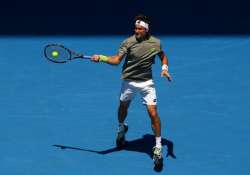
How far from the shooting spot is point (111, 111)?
34.7 ft

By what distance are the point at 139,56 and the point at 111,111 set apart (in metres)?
1.84

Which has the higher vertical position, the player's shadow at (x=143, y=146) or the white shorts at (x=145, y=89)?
the white shorts at (x=145, y=89)

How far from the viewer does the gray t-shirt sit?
29.3 ft

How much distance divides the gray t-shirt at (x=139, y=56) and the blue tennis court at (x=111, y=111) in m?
1.11

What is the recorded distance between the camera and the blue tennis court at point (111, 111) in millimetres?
9211
